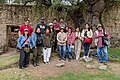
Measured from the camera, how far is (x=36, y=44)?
29.7 ft

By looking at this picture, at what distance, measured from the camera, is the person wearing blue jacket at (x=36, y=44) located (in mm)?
8938

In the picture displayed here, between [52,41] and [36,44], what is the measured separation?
3.31ft

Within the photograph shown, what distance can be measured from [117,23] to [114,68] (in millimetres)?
6033

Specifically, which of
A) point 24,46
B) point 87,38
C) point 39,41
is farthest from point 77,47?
point 24,46

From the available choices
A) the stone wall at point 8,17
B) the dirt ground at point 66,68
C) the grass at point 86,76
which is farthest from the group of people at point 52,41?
the stone wall at point 8,17

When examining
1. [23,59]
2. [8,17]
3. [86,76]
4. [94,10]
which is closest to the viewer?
[86,76]

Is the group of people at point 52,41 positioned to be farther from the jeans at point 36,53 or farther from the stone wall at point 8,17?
the stone wall at point 8,17

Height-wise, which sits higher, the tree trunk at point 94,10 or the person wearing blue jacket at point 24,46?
the tree trunk at point 94,10

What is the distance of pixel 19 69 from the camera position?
866 cm

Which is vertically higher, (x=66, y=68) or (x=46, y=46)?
(x=46, y=46)

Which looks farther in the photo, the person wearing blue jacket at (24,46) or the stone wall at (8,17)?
the stone wall at (8,17)

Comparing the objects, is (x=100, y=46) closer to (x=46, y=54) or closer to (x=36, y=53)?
(x=46, y=54)

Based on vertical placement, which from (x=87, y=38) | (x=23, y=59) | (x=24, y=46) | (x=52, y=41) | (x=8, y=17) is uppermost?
(x=8, y=17)

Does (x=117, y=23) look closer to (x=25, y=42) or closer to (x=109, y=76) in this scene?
(x=109, y=76)
